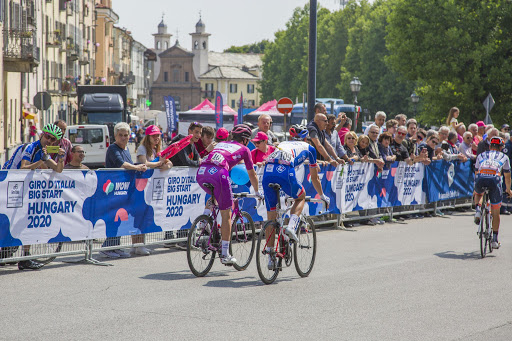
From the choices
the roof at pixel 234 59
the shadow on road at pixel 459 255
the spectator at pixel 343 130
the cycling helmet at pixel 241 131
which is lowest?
the shadow on road at pixel 459 255

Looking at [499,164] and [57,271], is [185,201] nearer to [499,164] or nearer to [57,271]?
[57,271]

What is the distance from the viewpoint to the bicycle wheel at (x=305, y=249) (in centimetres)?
970

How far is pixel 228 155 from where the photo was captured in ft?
31.0

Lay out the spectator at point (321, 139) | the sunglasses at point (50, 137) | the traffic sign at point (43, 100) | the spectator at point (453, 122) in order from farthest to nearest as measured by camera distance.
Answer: the traffic sign at point (43, 100)
the spectator at point (453, 122)
the spectator at point (321, 139)
the sunglasses at point (50, 137)

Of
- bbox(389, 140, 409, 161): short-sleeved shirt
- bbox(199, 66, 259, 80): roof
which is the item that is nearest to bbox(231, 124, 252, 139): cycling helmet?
bbox(389, 140, 409, 161): short-sleeved shirt

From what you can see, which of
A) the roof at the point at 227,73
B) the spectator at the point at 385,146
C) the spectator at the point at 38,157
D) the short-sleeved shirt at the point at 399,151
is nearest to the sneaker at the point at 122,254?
the spectator at the point at 38,157

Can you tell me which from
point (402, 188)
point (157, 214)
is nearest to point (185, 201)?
point (157, 214)

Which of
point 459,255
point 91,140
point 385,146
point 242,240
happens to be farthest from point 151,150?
point 91,140

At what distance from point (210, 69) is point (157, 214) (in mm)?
161249

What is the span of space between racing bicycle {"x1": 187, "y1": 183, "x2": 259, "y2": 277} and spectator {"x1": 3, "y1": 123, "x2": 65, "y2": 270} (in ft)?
6.81

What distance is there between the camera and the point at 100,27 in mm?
89688

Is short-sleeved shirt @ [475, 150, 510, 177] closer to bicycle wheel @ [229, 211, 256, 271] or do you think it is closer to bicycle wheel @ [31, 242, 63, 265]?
bicycle wheel @ [229, 211, 256, 271]

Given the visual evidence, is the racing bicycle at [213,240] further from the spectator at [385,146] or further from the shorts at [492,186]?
the spectator at [385,146]

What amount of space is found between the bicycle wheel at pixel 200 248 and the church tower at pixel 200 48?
159 meters
